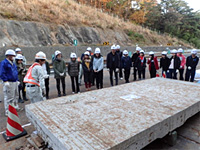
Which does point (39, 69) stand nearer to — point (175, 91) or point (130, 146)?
point (130, 146)

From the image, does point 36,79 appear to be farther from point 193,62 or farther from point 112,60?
point 193,62

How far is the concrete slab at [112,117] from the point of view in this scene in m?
2.14

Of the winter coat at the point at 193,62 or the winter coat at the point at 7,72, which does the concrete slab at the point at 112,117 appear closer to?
the winter coat at the point at 7,72

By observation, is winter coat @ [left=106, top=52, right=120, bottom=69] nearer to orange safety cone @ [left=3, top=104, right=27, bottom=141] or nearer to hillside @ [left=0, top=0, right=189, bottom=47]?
orange safety cone @ [left=3, top=104, right=27, bottom=141]

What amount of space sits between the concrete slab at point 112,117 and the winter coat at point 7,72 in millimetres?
1663

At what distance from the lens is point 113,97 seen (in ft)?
12.5

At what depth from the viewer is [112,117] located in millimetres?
2732

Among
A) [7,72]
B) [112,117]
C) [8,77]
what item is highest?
[7,72]

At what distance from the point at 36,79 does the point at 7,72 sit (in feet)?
3.54

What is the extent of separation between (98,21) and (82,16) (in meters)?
2.40

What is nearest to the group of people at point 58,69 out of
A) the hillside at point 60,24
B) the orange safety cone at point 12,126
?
the orange safety cone at point 12,126

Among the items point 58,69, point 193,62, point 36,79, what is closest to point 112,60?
point 58,69

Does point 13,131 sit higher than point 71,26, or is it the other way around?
point 71,26

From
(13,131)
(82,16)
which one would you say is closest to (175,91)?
(13,131)
